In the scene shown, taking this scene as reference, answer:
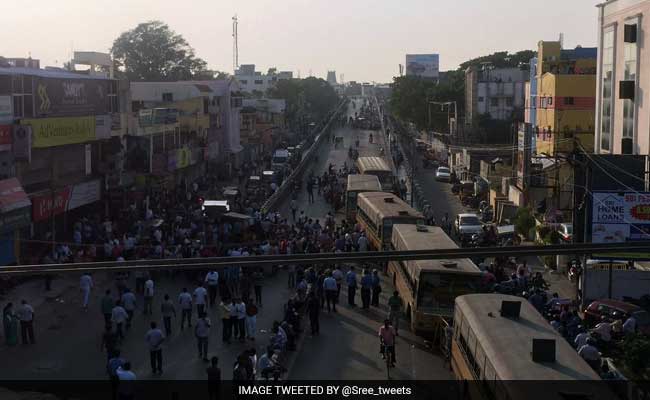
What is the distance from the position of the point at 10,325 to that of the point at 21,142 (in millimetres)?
9615

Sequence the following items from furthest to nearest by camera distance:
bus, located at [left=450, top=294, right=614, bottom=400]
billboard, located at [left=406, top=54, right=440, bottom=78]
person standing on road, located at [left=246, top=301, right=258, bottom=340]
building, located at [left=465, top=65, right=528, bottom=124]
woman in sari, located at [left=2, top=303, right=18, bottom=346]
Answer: billboard, located at [left=406, top=54, right=440, bottom=78] < building, located at [left=465, top=65, right=528, bottom=124] < person standing on road, located at [left=246, top=301, right=258, bottom=340] < woman in sari, located at [left=2, top=303, right=18, bottom=346] < bus, located at [left=450, top=294, right=614, bottom=400]

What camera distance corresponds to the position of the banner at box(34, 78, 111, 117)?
89.3 feet

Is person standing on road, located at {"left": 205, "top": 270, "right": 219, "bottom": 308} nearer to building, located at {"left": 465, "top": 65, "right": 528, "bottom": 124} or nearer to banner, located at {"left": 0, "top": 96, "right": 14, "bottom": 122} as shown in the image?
banner, located at {"left": 0, "top": 96, "right": 14, "bottom": 122}

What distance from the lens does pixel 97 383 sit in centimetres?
1504

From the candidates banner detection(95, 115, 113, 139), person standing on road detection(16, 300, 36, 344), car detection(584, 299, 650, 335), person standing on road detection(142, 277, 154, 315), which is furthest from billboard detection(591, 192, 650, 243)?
banner detection(95, 115, 113, 139)

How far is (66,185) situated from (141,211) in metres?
3.93

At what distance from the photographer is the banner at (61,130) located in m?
26.3

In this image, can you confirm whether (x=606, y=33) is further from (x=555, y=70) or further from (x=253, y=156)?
(x=253, y=156)

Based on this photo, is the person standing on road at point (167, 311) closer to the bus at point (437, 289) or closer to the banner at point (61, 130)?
the bus at point (437, 289)

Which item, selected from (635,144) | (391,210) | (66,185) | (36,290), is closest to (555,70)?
(635,144)

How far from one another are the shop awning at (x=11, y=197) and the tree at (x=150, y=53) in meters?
75.2

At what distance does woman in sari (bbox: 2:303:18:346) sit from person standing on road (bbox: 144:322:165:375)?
122 inches

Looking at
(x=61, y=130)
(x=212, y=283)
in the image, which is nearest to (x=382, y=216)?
(x=212, y=283)

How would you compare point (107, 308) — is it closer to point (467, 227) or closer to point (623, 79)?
point (467, 227)
